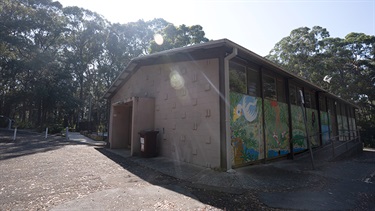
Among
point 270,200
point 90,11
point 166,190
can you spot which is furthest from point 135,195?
point 90,11

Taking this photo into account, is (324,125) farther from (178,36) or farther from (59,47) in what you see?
(59,47)

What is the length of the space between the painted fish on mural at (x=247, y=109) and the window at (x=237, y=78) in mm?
346

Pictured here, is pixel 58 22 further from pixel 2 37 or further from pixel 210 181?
pixel 210 181

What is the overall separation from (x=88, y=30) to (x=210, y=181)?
32.5m

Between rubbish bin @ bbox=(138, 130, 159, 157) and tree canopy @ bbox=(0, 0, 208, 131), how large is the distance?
15.7 m

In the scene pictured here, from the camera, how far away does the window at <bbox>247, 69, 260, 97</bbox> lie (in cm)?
741

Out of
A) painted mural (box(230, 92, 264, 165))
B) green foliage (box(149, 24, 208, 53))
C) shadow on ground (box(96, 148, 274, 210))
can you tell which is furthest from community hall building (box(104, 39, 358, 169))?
green foliage (box(149, 24, 208, 53))

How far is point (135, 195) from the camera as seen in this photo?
405cm

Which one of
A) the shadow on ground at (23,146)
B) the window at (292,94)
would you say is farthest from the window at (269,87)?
the shadow on ground at (23,146)

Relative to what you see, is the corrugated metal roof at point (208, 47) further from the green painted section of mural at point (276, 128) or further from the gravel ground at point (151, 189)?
the gravel ground at point (151, 189)

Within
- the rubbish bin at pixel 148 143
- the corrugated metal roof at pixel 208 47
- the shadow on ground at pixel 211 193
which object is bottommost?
the shadow on ground at pixel 211 193

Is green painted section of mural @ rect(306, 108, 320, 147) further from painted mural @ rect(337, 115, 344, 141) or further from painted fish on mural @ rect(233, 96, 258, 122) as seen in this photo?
painted fish on mural @ rect(233, 96, 258, 122)

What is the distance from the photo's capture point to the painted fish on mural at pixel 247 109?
21.6ft

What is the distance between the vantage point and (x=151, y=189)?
14.6 feet
